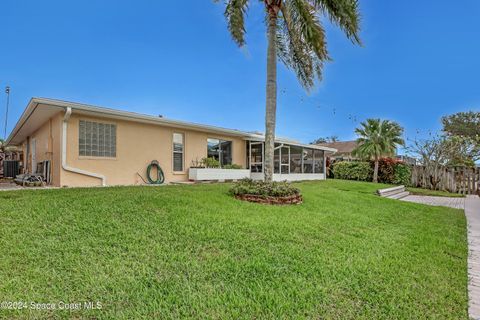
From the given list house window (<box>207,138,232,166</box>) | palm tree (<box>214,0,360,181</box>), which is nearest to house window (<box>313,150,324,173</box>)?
house window (<box>207,138,232,166</box>)

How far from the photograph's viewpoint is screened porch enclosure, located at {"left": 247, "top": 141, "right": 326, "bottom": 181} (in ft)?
54.1

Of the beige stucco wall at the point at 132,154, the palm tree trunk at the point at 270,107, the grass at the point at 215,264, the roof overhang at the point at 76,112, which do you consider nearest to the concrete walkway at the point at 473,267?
the grass at the point at 215,264

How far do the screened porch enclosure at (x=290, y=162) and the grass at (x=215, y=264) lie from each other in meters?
9.97

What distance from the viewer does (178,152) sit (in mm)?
13156

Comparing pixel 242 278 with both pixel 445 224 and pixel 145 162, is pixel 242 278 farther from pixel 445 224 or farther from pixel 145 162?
pixel 145 162

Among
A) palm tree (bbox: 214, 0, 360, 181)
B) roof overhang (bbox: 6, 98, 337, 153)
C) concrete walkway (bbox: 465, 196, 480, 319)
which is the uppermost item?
palm tree (bbox: 214, 0, 360, 181)

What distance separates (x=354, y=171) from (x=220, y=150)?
1329 cm

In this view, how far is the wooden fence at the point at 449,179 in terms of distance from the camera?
16453mm

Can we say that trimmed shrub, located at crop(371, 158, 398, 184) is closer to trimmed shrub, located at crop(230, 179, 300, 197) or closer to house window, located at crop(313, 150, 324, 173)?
house window, located at crop(313, 150, 324, 173)

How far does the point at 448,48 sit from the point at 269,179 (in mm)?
14309

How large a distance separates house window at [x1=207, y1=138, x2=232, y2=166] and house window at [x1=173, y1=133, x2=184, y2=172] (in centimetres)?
172

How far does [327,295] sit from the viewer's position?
2.86 m

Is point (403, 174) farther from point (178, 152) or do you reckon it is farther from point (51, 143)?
point (51, 143)

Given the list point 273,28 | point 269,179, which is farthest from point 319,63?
point 269,179
